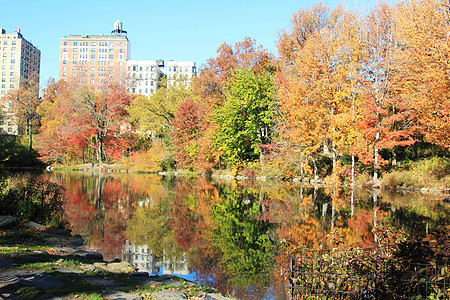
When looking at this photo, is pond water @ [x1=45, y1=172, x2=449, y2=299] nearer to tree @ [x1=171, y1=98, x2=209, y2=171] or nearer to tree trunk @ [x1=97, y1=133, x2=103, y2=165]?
tree @ [x1=171, y1=98, x2=209, y2=171]

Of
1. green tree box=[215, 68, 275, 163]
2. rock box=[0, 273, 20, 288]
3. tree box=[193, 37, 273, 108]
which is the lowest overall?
rock box=[0, 273, 20, 288]

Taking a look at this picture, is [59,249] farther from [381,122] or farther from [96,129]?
[96,129]

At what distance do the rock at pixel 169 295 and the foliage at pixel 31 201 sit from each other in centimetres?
602

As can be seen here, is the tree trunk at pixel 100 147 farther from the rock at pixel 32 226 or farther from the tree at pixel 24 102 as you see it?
the rock at pixel 32 226

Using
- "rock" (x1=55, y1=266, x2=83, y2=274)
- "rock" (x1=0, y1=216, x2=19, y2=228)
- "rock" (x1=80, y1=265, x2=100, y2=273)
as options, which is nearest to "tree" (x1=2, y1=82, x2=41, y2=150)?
"rock" (x1=0, y1=216, x2=19, y2=228)

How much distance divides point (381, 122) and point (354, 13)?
380 inches

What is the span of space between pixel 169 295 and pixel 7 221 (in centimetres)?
565

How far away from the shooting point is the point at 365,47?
2538 cm

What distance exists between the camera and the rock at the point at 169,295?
416 centimetres

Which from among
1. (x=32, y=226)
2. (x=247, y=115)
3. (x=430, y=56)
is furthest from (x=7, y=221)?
(x=247, y=115)

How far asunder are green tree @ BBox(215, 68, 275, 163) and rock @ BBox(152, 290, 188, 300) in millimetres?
25609

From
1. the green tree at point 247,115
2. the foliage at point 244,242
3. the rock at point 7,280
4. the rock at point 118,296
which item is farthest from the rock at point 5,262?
the green tree at point 247,115

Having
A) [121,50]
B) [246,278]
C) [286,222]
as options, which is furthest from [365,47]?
[121,50]

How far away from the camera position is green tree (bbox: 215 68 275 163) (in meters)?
30.3
